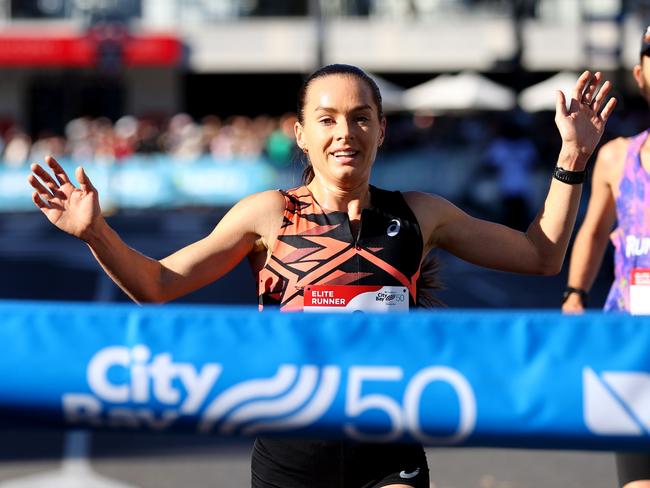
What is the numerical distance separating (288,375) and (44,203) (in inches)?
50.6

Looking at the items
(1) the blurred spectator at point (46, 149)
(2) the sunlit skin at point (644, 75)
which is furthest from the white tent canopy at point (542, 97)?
(2) the sunlit skin at point (644, 75)

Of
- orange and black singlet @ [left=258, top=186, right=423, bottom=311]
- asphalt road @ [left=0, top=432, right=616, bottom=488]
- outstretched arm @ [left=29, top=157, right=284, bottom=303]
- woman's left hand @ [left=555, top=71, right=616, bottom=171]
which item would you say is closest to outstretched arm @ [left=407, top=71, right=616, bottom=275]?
woman's left hand @ [left=555, top=71, right=616, bottom=171]

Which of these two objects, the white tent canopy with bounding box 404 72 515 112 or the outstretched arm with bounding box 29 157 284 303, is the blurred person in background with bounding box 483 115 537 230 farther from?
the outstretched arm with bounding box 29 157 284 303

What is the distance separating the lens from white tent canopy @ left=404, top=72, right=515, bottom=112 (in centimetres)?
3100

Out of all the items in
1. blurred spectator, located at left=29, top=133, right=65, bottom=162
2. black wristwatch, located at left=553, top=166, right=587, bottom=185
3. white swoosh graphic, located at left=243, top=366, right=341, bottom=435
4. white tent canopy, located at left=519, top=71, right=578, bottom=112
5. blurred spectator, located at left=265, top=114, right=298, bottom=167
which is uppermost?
white tent canopy, located at left=519, top=71, right=578, bottom=112

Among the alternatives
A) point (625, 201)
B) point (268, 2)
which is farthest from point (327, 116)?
point (268, 2)

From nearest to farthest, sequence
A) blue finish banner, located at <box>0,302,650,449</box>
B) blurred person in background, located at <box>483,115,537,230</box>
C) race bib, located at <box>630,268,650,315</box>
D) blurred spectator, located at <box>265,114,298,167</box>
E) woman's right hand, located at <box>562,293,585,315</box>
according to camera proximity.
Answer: blue finish banner, located at <box>0,302,650,449</box> < race bib, located at <box>630,268,650,315</box> < woman's right hand, located at <box>562,293,585,315</box> < blurred person in background, located at <box>483,115,537,230</box> < blurred spectator, located at <box>265,114,298,167</box>

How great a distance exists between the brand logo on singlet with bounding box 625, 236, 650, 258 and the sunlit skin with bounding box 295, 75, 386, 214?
1.02 meters

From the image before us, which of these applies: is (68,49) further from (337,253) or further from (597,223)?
(337,253)

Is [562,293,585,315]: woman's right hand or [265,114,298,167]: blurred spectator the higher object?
[265,114,298,167]: blurred spectator

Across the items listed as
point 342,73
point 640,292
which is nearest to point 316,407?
point 342,73

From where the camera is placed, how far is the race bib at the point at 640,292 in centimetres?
393

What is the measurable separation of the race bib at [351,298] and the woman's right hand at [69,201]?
1.99ft

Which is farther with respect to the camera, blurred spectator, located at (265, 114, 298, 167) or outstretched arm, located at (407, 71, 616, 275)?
blurred spectator, located at (265, 114, 298, 167)
